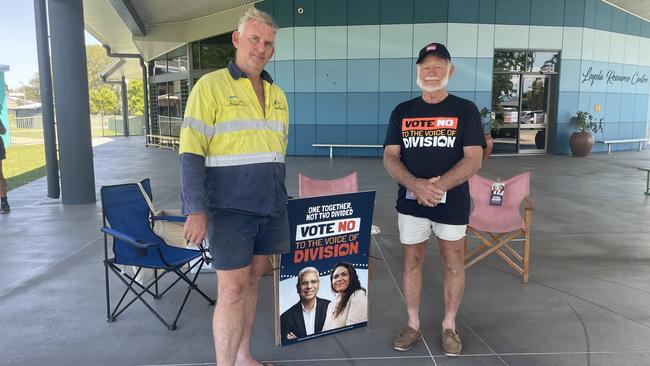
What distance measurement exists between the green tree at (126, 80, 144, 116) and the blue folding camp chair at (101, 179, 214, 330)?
45.0 m

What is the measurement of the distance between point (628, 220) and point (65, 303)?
20.3 feet

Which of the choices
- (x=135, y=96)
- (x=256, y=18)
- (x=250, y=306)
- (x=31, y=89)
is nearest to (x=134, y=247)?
(x=250, y=306)

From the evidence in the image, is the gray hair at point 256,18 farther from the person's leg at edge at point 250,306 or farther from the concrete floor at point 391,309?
the concrete floor at point 391,309

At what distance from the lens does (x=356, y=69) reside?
1357 cm

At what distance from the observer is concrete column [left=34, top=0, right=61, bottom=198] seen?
24.6 feet

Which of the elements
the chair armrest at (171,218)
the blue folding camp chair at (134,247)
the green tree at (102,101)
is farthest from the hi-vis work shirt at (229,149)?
the green tree at (102,101)

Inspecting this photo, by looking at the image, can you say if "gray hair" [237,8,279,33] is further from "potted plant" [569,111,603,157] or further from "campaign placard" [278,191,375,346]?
"potted plant" [569,111,603,157]

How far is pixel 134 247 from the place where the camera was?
3.08 metres

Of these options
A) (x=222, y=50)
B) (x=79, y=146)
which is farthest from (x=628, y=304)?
(x=222, y=50)

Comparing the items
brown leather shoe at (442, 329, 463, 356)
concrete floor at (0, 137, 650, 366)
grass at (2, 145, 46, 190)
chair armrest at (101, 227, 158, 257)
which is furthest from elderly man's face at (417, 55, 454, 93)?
grass at (2, 145, 46, 190)

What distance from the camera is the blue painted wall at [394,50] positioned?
13203mm

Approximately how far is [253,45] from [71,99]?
5.96 meters

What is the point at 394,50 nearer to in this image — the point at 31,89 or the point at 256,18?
the point at 256,18

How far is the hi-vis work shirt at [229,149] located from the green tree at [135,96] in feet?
152
